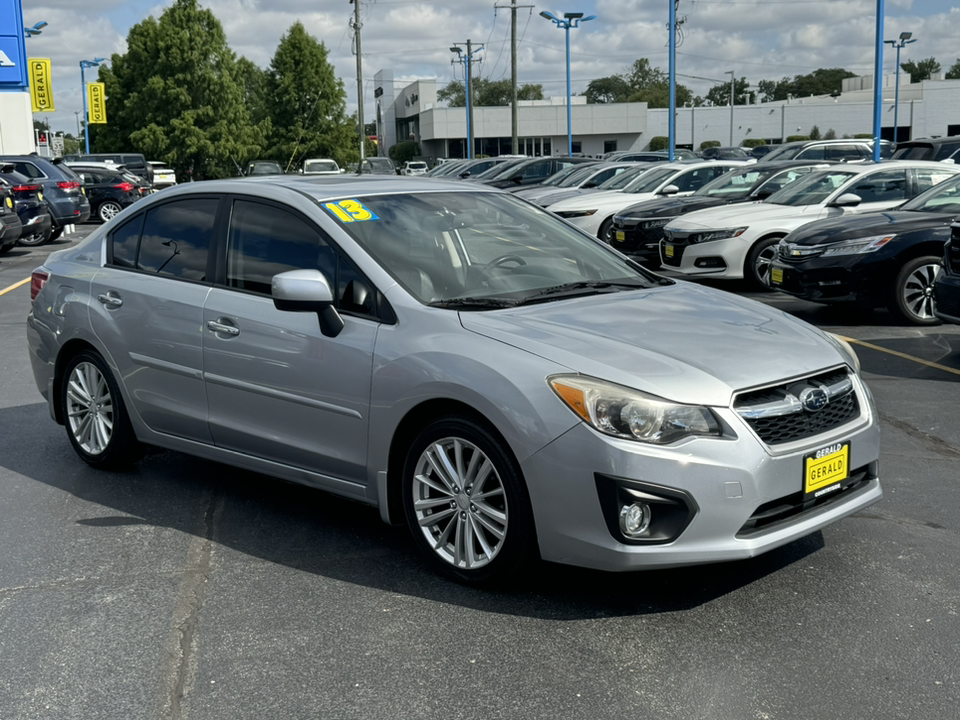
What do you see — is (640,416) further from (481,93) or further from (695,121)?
(481,93)

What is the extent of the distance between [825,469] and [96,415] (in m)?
3.95

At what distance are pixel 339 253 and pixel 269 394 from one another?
708 millimetres

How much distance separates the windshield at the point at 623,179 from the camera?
20.7 meters

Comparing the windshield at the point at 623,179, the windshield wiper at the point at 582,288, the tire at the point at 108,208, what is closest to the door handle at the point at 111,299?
the windshield wiper at the point at 582,288

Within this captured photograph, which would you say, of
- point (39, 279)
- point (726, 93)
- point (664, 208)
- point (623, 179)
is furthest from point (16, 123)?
point (726, 93)

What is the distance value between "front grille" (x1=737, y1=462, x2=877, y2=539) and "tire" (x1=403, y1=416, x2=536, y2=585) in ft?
2.60

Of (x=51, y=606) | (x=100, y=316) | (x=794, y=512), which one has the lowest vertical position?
(x=51, y=606)

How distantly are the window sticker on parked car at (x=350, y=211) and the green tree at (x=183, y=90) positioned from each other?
56849mm

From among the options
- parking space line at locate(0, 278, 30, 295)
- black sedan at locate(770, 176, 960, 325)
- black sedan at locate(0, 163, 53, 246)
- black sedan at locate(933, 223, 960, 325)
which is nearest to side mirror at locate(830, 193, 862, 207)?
black sedan at locate(770, 176, 960, 325)

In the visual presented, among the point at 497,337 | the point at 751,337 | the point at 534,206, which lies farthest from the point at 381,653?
the point at 534,206

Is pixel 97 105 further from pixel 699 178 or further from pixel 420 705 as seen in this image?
pixel 420 705

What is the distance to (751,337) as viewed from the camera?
441 cm

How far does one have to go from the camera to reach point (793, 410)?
4.07 m

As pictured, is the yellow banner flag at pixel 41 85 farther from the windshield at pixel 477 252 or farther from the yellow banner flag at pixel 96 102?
the windshield at pixel 477 252
